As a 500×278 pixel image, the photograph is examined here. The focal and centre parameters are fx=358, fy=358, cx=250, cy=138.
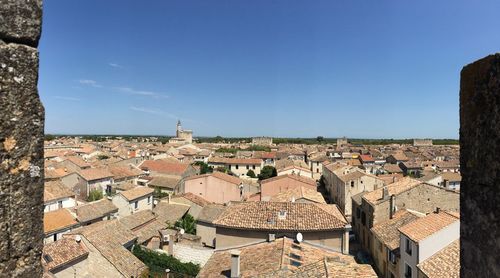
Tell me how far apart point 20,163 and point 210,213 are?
1281 inches

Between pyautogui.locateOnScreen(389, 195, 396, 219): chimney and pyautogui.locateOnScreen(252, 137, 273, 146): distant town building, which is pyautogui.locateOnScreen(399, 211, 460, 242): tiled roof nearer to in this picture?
pyautogui.locateOnScreen(389, 195, 396, 219): chimney

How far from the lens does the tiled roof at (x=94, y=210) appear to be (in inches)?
1227

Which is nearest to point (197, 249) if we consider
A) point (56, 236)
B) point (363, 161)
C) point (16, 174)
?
point (56, 236)

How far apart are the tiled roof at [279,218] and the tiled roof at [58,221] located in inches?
534

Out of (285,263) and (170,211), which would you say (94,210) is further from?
(285,263)

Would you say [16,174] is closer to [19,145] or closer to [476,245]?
[19,145]

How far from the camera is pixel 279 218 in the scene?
73.3 feet

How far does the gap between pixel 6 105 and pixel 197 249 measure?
26061mm

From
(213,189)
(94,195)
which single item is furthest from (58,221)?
(213,189)

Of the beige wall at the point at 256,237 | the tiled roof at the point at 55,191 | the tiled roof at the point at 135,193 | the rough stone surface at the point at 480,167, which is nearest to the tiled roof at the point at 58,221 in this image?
the tiled roof at the point at 55,191

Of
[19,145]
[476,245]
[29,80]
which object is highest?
[29,80]

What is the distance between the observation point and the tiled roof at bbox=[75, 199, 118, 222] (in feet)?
102

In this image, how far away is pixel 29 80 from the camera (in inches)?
92.0

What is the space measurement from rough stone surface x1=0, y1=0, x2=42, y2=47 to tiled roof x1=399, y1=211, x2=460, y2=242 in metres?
19.0
